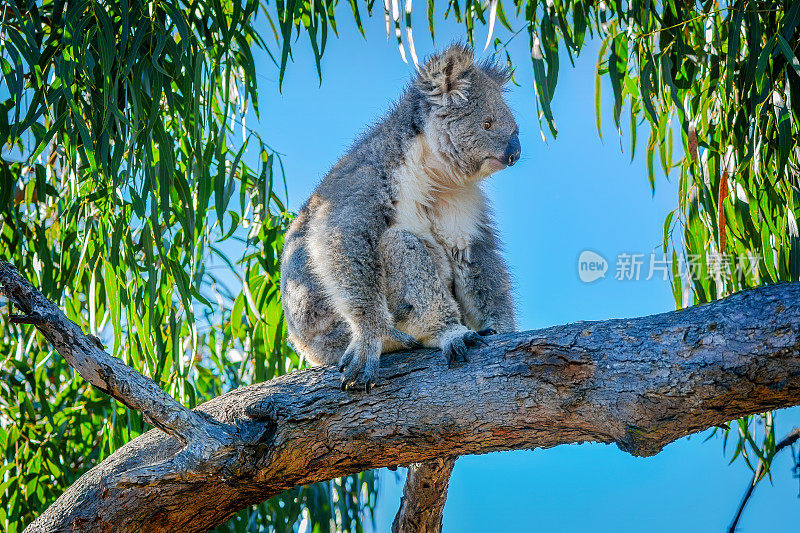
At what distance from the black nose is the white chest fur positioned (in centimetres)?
20

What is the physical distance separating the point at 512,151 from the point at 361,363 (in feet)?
3.07

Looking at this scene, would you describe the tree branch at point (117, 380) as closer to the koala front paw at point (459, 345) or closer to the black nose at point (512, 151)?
the koala front paw at point (459, 345)

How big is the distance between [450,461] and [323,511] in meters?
1.27

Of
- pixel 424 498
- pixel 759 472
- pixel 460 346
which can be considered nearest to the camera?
pixel 460 346

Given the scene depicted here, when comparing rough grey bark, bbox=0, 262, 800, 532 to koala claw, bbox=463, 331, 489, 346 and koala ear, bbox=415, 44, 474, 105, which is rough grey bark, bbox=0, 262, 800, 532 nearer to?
koala claw, bbox=463, 331, 489, 346

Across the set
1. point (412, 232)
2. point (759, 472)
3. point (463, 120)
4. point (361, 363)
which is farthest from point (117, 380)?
point (759, 472)

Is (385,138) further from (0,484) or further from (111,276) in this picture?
(0,484)

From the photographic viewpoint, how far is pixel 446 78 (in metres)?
2.70

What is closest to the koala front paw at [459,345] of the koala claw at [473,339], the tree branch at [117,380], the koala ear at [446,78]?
the koala claw at [473,339]

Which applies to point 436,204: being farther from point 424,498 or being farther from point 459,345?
point 424,498

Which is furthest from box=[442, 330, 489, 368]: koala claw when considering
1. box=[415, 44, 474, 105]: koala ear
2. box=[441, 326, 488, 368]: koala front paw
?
box=[415, 44, 474, 105]: koala ear

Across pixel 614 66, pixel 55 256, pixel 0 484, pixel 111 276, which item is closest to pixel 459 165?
pixel 614 66

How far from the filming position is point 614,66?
2455 millimetres

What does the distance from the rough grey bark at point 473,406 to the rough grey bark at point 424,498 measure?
0.27 m
